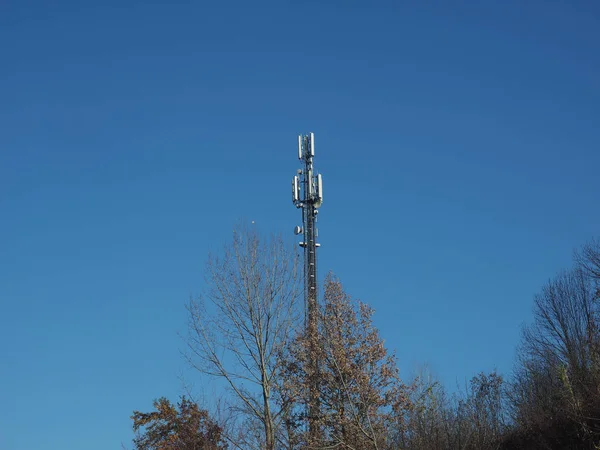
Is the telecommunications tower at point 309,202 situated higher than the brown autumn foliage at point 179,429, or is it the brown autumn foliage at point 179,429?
the telecommunications tower at point 309,202

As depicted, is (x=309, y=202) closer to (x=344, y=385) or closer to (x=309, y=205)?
(x=309, y=205)

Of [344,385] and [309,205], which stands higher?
[309,205]

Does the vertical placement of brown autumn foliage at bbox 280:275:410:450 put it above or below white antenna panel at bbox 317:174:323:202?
below

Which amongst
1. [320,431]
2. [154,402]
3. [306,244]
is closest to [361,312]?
[320,431]

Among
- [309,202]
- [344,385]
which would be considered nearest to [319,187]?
[309,202]

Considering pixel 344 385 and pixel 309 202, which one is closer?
pixel 344 385

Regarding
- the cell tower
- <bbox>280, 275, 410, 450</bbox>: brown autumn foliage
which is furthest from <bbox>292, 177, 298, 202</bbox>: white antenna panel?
<bbox>280, 275, 410, 450</bbox>: brown autumn foliage

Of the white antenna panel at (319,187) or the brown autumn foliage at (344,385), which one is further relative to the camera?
the white antenna panel at (319,187)

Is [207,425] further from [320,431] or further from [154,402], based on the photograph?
[320,431]

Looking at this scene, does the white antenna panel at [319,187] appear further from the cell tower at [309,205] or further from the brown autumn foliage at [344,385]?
the brown autumn foliage at [344,385]

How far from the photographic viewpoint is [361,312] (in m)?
22.4

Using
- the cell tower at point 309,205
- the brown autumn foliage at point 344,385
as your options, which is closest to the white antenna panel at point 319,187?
the cell tower at point 309,205

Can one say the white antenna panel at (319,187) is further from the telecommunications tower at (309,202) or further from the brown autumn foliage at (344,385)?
the brown autumn foliage at (344,385)

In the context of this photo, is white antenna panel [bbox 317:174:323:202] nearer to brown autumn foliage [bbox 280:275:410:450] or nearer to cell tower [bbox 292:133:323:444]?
cell tower [bbox 292:133:323:444]
